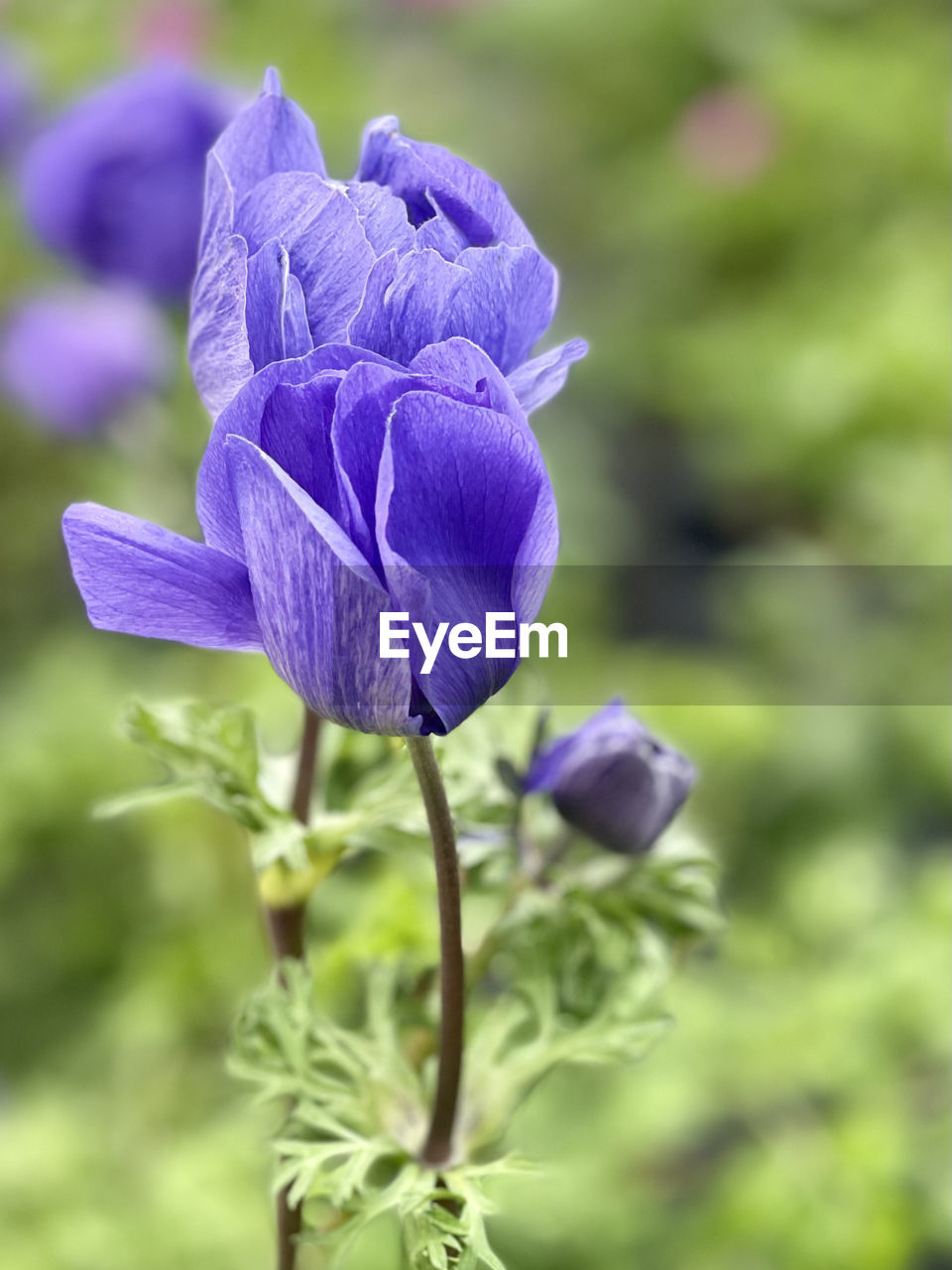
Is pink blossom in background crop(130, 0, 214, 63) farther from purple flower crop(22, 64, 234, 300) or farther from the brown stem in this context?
the brown stem

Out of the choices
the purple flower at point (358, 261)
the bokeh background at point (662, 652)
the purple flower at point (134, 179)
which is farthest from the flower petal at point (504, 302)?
the purple flower at point (134, 179)

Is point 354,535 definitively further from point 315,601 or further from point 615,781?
point 615,781

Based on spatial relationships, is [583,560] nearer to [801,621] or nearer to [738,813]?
[801,621]

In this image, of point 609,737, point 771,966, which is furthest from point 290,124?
point 771,966

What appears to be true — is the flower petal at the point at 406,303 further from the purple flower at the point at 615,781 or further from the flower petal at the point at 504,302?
the purple flower at the point at 615,781

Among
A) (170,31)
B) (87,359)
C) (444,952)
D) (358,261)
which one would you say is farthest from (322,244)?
(170,31)

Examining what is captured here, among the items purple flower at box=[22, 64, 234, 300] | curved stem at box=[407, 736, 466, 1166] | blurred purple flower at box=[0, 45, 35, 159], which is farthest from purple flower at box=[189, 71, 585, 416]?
blurred purple flower at box=[0, 45, 35, 159]
